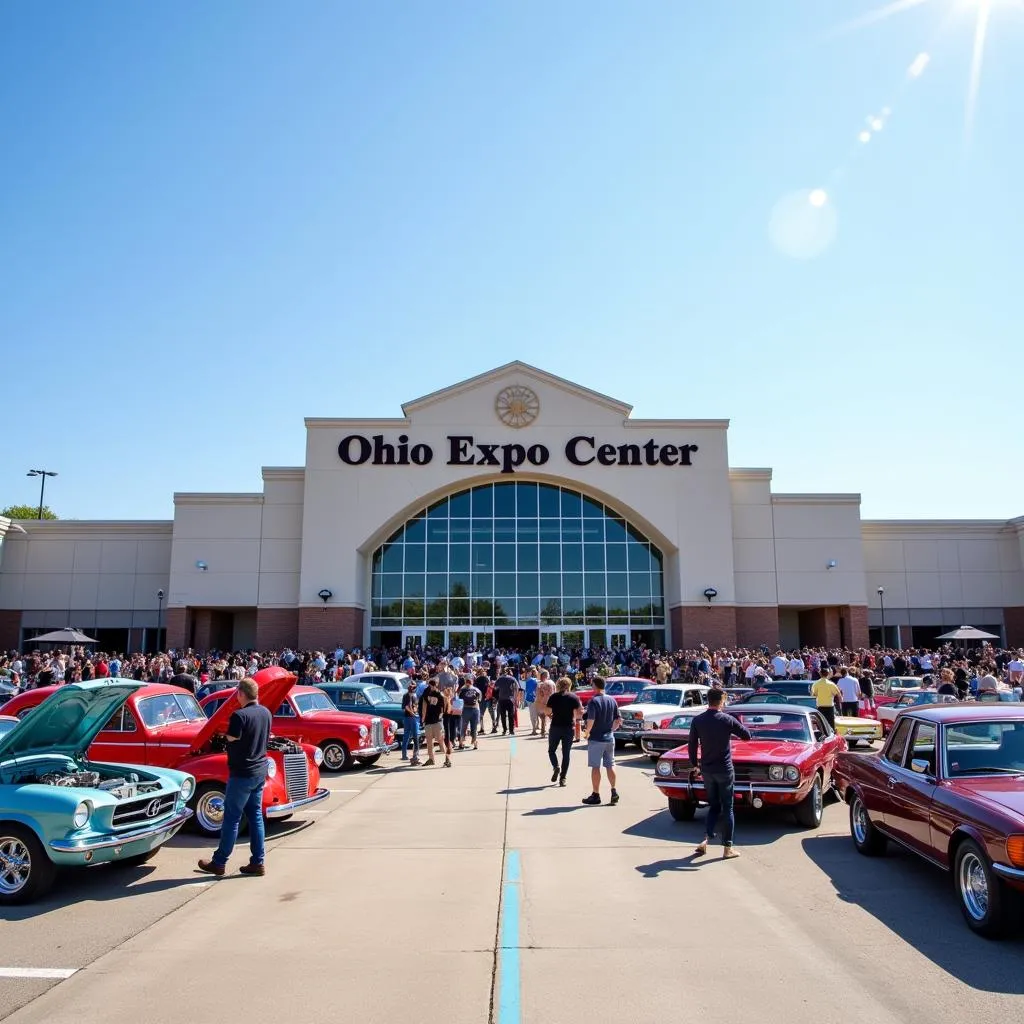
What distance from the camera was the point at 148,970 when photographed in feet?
18.4

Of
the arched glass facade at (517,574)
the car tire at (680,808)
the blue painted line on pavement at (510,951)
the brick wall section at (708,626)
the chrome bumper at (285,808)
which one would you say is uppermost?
the arched glass facade at (517,574)

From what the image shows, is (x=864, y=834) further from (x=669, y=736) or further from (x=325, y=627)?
(x=325, y=627)

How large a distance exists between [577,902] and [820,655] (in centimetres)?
2623

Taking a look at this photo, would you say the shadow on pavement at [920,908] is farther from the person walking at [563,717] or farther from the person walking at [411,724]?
the person walking at [411,724]

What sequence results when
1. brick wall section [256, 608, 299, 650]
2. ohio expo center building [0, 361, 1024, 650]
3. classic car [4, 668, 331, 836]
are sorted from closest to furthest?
1. classic car [4, 668, 331, 836]
2. brick wall section [256, 608, 299, 650]
3. ohio expo center building [0, 361, 1024, 650]

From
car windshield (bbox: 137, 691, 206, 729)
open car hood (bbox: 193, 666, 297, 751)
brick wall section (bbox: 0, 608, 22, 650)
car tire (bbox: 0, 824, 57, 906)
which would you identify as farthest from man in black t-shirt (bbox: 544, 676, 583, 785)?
Answer: brick wall section (bbox: 0, 608, 22, 650)

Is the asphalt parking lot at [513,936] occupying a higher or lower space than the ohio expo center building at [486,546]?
lower

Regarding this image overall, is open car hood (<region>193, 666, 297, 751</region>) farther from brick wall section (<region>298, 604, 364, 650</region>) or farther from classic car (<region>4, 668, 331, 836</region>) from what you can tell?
brick wall section (<region>298, 604, 364, 650</region>)

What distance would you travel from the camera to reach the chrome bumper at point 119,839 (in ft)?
23.5

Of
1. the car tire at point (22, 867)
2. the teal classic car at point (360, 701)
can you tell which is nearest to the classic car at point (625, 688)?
the teal classic car at point (360, 701)

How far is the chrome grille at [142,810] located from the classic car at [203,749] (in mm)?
1372

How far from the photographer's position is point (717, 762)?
8961mm

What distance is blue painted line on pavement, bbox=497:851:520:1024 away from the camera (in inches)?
195

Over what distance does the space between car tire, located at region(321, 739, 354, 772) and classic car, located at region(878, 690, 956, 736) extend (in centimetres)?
1089
